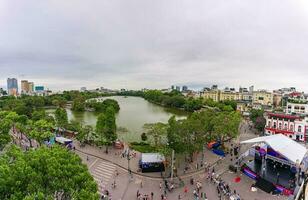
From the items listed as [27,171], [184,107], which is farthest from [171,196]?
[184,107]

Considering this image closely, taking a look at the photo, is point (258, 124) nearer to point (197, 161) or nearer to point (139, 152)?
point (197, 161)

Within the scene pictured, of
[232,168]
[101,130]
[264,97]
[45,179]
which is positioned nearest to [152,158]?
[232,168]

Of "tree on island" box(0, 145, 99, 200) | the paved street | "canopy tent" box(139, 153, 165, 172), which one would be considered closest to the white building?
the paved street

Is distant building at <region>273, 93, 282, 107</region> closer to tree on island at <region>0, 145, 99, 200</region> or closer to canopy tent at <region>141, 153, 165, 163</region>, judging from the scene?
canopy tent at <region>141, 153, 165, 163</region>

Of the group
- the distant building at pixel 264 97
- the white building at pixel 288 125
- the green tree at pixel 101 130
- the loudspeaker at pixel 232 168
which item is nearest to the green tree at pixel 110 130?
the green tree at pixel 101 130

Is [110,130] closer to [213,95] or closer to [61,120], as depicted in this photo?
[61,120]
